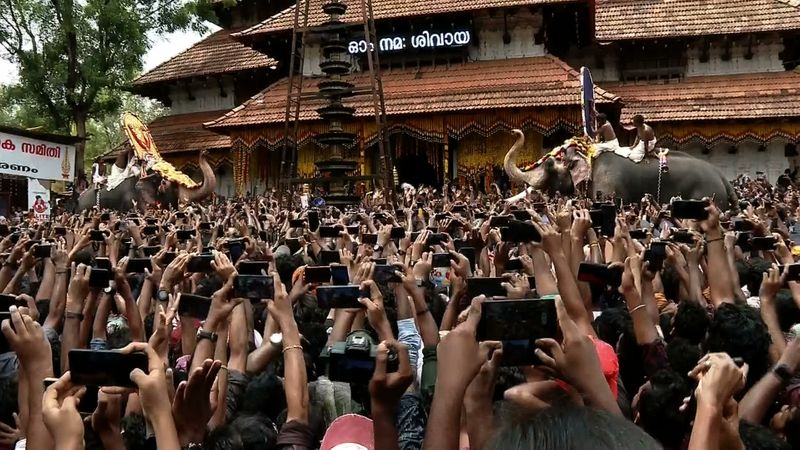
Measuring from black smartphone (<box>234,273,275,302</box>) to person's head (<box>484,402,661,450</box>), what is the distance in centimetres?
217

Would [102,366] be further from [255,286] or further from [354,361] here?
[255,286]

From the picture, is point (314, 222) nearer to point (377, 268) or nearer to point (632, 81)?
point (377, 268)

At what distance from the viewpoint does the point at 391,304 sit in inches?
187

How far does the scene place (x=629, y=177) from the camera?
15.6 meters

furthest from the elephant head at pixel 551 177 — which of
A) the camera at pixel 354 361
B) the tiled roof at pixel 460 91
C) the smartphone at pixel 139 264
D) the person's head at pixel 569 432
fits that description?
the person's head at pixel 569 432

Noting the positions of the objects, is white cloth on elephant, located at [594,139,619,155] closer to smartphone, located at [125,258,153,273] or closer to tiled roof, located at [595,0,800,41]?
tiled roof, located at [595,0,800,41]

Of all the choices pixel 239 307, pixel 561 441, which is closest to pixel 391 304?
pixel 239 307

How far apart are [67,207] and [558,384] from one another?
19.4 metres

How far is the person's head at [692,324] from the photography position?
11.7ft

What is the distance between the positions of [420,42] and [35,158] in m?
11.7

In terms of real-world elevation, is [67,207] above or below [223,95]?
below

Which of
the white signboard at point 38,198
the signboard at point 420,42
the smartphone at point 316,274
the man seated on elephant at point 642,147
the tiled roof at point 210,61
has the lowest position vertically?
the smartphone at point 316,274

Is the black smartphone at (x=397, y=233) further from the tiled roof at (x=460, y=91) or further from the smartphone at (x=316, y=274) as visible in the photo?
the tiled roof at (x=460, y=91)

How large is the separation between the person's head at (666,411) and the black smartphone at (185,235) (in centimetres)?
482
